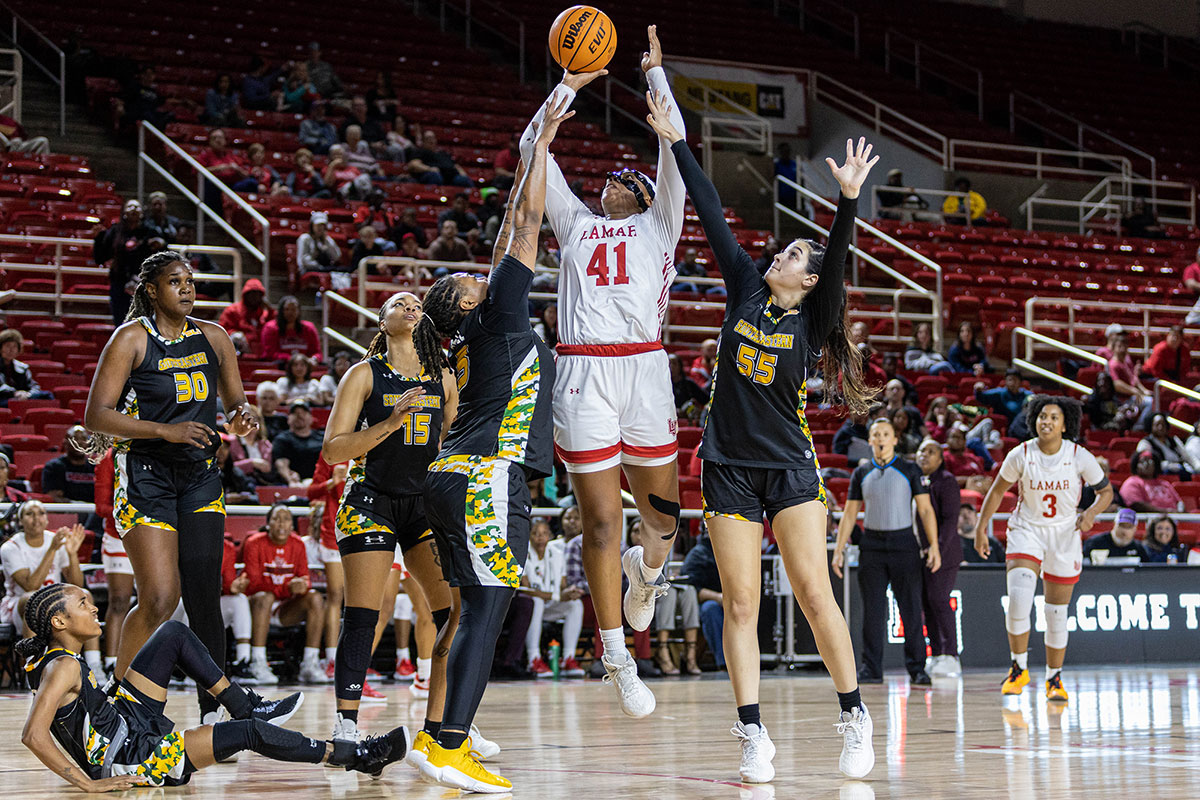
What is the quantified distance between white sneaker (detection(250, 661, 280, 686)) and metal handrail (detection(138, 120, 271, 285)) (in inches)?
229

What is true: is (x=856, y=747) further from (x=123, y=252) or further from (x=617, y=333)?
(x=123, y=252)

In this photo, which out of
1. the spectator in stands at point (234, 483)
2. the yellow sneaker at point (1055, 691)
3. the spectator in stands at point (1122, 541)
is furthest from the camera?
the spectator in stands at point (1122, 541)

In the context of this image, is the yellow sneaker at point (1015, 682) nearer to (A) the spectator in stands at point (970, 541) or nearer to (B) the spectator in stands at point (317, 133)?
(A) the spectator in stands at point (970, 541)

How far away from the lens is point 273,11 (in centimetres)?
2317

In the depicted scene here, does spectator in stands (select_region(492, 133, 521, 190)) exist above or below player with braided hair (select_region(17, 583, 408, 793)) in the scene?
above

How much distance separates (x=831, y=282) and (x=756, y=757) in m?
1.82

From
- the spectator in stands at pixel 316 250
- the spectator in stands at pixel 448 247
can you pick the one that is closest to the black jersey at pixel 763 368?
the spectator in stands at pixel 448 247

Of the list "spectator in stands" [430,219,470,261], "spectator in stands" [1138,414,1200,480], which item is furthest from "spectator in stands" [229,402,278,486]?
"spectator in stands" [1138,414,1200,480]

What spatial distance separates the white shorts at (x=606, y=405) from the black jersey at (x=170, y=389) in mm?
1433

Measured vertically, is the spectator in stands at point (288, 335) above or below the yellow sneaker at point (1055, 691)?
above

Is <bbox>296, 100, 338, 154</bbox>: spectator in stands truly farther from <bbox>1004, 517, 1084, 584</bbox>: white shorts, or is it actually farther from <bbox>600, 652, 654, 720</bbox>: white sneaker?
<bbox>600, 652, 654, 720</bbox>: white sneaker

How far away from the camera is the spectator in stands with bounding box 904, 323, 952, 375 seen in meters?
17.7

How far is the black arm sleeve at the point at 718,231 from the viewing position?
18.7 ft

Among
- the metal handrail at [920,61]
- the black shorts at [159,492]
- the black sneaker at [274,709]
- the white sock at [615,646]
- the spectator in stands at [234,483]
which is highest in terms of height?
the metal handrail at [920,61]
